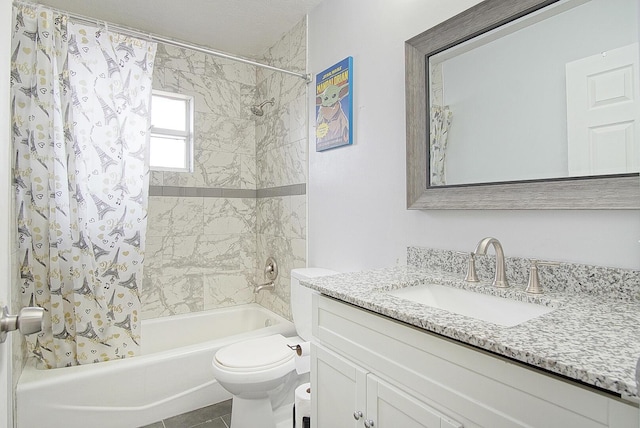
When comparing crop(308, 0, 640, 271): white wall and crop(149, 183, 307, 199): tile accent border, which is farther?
crop(149, 183, 307, 199): tile accent border

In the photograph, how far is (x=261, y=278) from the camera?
303 centimetres

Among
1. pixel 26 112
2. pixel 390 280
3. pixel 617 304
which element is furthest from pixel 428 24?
pixel 26 112

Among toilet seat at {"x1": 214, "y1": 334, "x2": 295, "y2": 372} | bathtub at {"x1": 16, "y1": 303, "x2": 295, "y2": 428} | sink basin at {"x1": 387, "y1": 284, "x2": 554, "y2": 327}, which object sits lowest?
bathtub at {"x1": 16, "y1": 303, "x2": 295, "y2": 428}

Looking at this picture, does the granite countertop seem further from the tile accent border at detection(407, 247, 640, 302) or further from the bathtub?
the bathtub

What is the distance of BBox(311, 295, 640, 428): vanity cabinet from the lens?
628 mm

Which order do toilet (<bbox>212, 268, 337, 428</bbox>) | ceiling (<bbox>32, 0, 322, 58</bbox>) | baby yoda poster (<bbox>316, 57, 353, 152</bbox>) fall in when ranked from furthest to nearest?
ceiling (<bbox>32, 0, 322, 58</bbox>) < baby yoda poster (<bbox>316, 57, 353, 152</bbox>) < toilet (<bbox>212, 268, 337, 428</bbox>)

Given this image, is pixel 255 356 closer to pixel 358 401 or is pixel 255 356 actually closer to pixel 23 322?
pixel 358 401

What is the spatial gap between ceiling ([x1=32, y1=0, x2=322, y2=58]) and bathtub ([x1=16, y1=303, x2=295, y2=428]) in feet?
7.26

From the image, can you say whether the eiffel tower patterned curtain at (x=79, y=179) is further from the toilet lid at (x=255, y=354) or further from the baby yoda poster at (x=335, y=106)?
the baby yoda poster at (x=335, y=106)

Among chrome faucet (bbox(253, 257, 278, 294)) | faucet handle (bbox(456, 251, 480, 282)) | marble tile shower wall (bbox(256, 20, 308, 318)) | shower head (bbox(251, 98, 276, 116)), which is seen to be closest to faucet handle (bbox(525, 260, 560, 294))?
faucet handle (bbox(456, 251, 480, 282))

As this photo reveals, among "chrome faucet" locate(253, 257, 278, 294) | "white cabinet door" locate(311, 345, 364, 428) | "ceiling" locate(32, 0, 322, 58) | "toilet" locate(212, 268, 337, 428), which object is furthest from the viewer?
"chrome faucet" locate(253, 257, 278, 294)

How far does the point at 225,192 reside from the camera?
9.71 feet

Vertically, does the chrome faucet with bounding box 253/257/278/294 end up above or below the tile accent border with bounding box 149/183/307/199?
below

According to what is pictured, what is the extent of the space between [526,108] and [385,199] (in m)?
0.73
